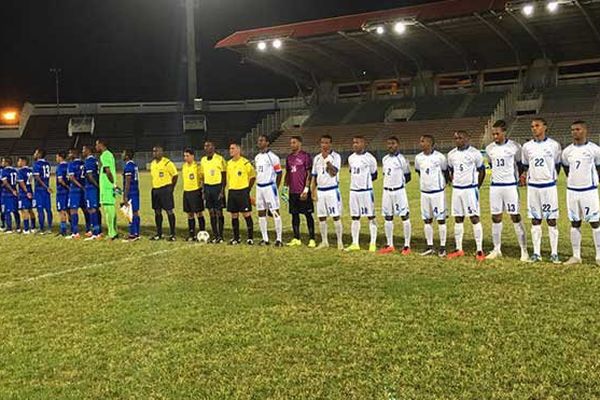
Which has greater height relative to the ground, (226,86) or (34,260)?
(226,86)

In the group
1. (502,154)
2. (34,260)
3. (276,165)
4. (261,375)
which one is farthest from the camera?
(276,165)

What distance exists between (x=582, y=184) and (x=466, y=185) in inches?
70.2

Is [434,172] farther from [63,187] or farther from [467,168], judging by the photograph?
[63,187]

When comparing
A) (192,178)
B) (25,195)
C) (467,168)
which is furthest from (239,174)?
(25,195)

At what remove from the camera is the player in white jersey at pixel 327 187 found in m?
11.7

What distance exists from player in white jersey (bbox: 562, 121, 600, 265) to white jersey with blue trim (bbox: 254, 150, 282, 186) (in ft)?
18.1

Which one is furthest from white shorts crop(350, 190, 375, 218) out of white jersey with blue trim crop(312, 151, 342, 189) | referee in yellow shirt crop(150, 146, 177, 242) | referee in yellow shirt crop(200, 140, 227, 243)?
referee in yellow shirt crop(150, 146, 177, 242)

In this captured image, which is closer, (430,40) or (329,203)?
(329,203)

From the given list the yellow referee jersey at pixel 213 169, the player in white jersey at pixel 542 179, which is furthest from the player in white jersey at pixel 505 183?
the yellow referee jersey at pixel 213 169

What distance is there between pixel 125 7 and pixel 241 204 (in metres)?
50.9

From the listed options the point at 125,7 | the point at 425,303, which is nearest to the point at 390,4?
the point at 125,7

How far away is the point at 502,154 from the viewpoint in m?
9.91

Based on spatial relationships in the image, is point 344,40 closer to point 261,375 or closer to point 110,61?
point 110,61

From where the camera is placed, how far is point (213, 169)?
12750mm
